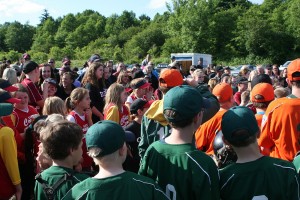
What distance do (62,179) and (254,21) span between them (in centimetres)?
5472

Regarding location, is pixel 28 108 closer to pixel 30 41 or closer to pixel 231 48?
pixel 231 48

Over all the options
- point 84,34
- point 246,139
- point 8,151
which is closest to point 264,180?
point 246,139

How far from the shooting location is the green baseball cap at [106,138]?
8.54ft

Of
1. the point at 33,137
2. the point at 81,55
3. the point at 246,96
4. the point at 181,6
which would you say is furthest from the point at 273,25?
the point at 33,137

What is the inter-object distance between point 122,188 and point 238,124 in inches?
37.5

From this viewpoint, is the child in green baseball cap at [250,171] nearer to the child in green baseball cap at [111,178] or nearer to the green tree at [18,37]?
the child in green baseball cap at [111,178]

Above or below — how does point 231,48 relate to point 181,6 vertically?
below

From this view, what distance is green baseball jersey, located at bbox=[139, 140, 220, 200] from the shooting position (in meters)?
2.66

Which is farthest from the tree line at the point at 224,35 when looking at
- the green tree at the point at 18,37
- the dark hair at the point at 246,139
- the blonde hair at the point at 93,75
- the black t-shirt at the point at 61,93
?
the dark hair at the point at 246,139

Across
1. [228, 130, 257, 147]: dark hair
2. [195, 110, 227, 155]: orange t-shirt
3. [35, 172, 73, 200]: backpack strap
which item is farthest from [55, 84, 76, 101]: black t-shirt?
[228, 130, 257, 147]: dark hair

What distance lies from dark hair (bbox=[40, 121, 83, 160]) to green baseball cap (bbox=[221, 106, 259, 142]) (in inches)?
46.9

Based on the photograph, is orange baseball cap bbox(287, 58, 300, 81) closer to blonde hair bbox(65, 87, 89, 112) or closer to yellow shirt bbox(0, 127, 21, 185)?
blonde hair bbox(65, 87, 89, 112)

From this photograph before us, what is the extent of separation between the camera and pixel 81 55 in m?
71.5

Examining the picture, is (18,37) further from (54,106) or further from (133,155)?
(133,155)
